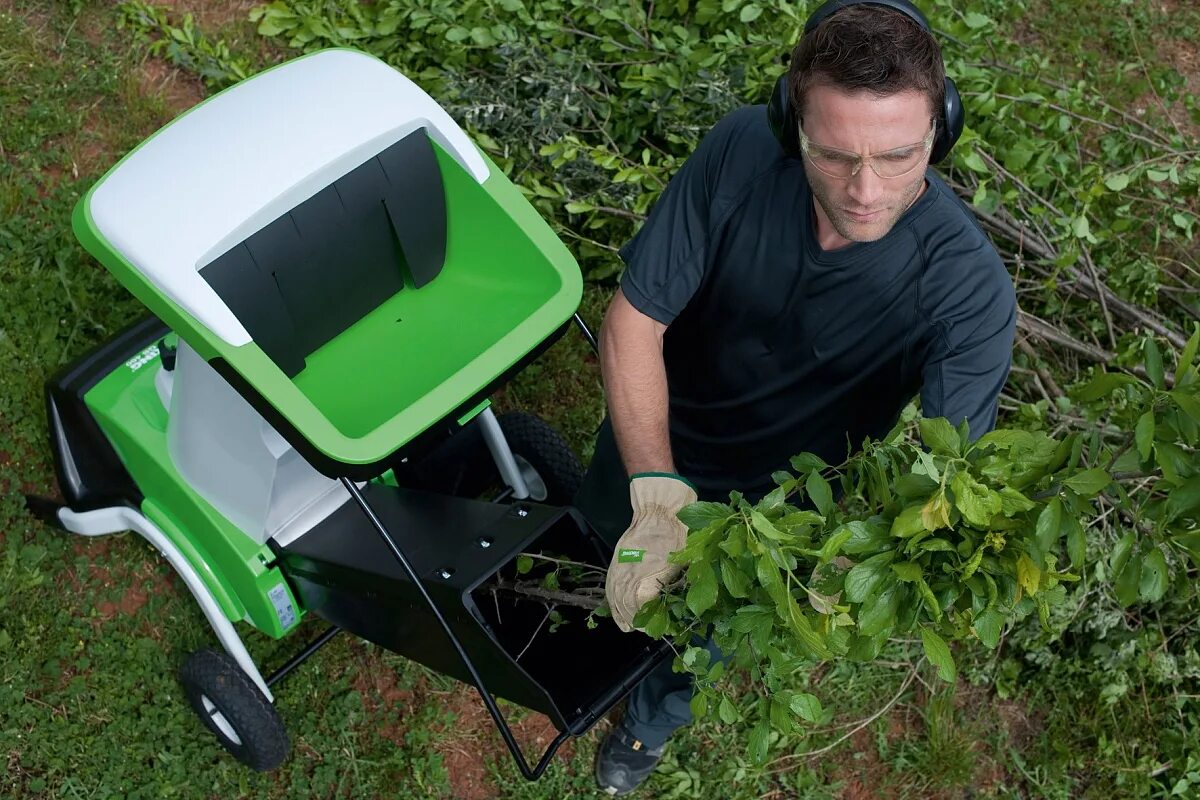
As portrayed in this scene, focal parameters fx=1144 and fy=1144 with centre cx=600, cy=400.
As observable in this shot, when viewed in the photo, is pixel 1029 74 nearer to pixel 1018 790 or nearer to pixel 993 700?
pixel 993 700

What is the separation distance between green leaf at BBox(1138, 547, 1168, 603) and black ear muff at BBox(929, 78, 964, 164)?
0.86 metres

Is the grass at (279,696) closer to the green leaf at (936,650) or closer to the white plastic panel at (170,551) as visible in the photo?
the white plastic panel at (170,551)

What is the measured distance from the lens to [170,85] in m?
3.81

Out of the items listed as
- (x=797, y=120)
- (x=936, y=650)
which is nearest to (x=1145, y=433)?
(x=936, y=650)

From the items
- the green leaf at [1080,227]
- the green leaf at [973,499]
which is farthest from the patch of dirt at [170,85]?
the green leaf at [973,499]

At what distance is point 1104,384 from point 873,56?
731 mm

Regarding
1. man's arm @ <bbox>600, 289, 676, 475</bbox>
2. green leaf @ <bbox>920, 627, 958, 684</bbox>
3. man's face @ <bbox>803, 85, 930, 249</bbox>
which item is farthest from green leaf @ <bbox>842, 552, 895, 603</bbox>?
man's arm @ <bbox>600, 289, 676, 475</bbox>

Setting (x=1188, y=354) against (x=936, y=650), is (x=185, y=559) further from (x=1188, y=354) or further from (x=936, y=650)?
(x=1188, y=354)

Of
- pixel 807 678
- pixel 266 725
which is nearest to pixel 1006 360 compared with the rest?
pixel 807 678

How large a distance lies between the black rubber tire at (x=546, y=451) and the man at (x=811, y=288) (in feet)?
2.14

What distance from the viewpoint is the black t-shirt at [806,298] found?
2.01m

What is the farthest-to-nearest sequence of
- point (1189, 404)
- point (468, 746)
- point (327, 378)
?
1. point (468, 746)
2. point (327, 378)
3. point (1189, 404)

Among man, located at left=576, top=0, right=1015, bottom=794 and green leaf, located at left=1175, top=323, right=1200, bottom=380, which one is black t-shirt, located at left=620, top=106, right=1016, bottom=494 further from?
green leaf, located at left=1175, top=323, right=1200, bottom=380

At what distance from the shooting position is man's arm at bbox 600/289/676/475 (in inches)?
85.6
